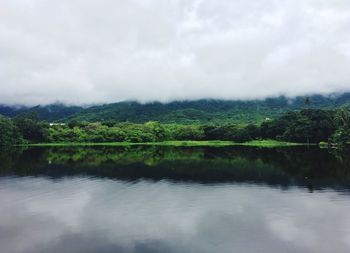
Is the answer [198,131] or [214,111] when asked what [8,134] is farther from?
[214,111]

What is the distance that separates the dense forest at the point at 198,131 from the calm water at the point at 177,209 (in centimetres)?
4106

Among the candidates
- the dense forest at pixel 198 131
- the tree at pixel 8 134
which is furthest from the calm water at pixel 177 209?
the tree at pixel 8 134

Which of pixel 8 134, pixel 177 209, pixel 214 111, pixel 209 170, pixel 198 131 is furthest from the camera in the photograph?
pixel 214 111

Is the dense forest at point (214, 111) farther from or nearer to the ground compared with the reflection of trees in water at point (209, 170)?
farther from the ground

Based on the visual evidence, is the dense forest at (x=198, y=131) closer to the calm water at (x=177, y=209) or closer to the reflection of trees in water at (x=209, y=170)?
the reflection of trees in water at (x=209, y=170)

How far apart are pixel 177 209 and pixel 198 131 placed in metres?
76.6

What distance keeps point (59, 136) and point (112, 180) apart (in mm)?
71048

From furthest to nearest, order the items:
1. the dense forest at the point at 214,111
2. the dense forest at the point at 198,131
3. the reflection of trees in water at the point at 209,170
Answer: the dense forest at the point at 214,111 → the dense forest at the point at 198,131 → the reflection of trees in water at the point at 209,170

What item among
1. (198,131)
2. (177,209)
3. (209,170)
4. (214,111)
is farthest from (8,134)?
(214,111)

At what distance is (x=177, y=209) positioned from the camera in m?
25.2

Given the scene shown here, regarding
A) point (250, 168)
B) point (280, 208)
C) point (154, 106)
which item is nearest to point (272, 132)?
point (250, 168)

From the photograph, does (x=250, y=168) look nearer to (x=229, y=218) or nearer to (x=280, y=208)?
(x=280, y=208)

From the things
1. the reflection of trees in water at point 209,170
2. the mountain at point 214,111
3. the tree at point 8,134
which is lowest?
the reflection of trees in water at point 209,170

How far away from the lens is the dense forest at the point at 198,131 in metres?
82.4
